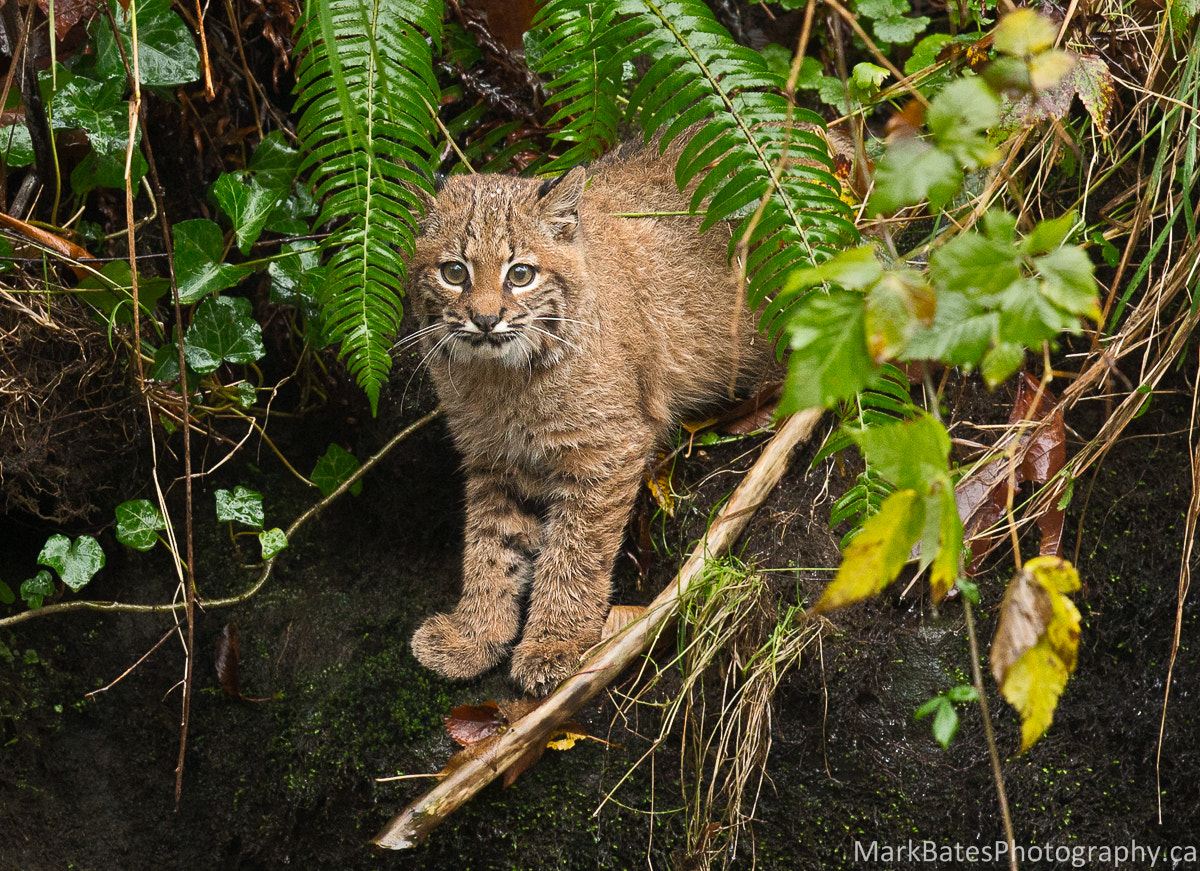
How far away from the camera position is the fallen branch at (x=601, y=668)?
2723mm

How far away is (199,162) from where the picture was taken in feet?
12.0

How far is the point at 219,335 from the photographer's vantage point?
3.23 m

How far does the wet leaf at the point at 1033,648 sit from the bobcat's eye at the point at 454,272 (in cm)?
223

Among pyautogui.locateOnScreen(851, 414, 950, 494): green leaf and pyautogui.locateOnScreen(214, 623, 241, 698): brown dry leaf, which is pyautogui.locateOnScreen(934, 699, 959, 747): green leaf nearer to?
pyautogui.locateOnScreen(851, 414, 950, 494): green leaf

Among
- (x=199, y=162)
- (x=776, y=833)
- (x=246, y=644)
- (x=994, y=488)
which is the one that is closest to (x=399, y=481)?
(x=246, y=644)

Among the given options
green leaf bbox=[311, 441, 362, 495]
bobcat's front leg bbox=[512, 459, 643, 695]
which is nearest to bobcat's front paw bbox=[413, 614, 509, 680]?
bobcat's front leg bbox=[512, 459, 643, 695]

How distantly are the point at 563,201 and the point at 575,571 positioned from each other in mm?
1275

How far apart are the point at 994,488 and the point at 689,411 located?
1252 mm

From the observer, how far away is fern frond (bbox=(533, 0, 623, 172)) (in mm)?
2984

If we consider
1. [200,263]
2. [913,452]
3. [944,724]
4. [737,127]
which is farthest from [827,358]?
[200,263]

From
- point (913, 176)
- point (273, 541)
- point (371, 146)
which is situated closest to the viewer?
point (913, 176)

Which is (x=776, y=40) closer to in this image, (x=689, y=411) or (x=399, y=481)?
(x=689, y=411)

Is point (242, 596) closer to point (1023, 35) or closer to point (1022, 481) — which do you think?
point (1022, 481)

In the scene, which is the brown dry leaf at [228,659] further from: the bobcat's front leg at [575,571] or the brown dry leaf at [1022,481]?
the brown dry leaf at [1022,481]
